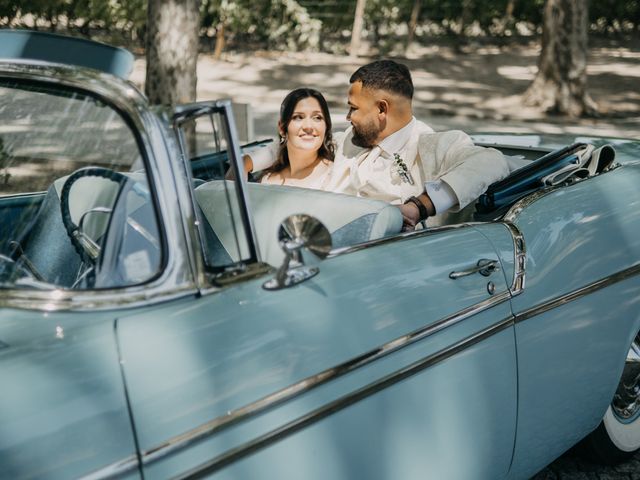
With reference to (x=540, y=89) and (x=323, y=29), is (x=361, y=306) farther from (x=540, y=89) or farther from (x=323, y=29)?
(x=323, y=29)

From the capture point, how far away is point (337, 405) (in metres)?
1.92

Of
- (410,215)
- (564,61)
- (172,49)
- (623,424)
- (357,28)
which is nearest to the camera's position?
(410,215)

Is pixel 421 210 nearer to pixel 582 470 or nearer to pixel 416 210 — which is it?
pixel 416 210

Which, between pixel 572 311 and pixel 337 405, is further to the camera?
pixel 572 311

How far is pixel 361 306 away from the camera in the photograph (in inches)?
80.7

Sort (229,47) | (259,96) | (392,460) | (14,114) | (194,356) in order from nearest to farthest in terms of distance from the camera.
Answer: (194,356)
(392,460)
(14,114)
(259,96)
(229,47)

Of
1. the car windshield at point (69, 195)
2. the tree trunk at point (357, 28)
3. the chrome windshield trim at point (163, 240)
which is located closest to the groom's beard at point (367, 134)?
the car windshield at point (69, 195)

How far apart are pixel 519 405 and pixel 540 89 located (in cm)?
1168

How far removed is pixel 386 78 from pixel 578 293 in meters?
Result: 1.23

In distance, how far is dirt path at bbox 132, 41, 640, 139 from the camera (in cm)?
1264

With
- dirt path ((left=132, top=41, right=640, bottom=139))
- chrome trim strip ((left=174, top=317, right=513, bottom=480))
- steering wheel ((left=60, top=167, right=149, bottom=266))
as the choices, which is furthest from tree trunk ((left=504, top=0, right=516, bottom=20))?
steering wheel ((left=60, top=167, right=149, bottom=266))

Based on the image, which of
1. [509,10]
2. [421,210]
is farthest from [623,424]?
[509,10]

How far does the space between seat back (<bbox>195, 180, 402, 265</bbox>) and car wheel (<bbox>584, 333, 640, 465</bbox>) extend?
1.24 m

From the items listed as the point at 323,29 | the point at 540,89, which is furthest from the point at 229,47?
the point at 540,89
